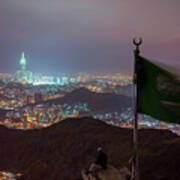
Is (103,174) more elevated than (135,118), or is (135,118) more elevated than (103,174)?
(135,118)

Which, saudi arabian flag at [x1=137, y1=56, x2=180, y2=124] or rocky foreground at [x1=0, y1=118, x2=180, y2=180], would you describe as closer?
saudi arabian flag at [x1=137, y1=56, x2=180, y2=124]

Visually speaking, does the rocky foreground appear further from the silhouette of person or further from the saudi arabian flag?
the saudi arabian flag

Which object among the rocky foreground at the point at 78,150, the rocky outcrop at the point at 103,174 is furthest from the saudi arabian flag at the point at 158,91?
the rocky foreground at the point at 78,150

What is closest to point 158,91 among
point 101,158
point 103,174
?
point 101,158

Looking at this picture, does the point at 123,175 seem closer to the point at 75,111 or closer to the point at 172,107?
the point at 172,107

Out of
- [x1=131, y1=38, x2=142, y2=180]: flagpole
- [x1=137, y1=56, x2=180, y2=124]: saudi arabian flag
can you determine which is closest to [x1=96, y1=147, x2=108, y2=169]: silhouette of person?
[x1=131, y1=38, x2=142, y2=180]: flagpole

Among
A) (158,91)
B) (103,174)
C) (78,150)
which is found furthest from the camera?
(78,150)

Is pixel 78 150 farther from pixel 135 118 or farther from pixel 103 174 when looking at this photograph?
pixel 135 118
